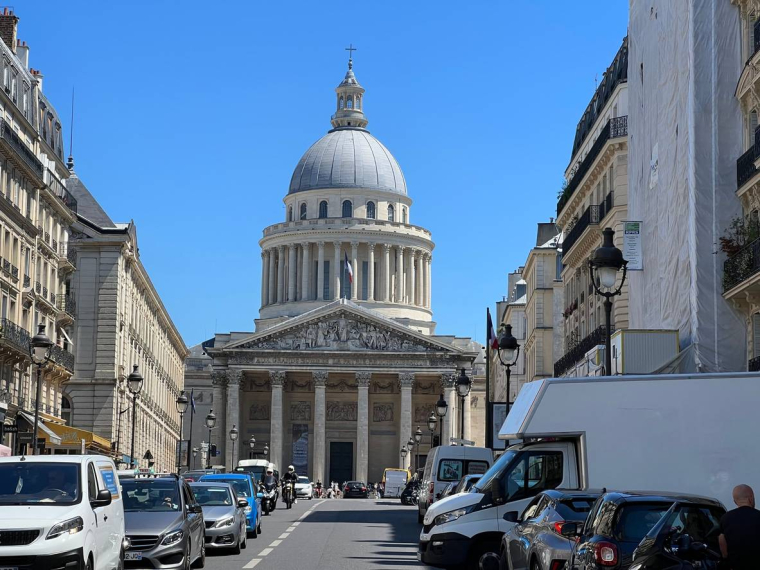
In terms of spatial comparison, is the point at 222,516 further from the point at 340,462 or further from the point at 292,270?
the point at 292,270

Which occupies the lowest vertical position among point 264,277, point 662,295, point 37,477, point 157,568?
point 157,568

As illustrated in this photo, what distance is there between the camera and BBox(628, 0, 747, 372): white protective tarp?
Answer: 31922mm

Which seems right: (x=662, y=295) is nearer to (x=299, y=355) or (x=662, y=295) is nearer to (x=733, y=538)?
(x=733, y=538)

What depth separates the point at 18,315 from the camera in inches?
1928

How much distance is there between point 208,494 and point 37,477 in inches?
450

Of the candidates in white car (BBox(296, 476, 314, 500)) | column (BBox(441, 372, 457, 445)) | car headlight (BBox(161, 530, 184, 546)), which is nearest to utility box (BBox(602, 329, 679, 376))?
car headlight (BBox(161, 530, 184, 546))

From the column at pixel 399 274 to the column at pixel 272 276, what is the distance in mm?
11814

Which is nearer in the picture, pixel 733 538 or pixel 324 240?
pixel 733 538

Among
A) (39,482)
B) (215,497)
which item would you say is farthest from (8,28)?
(39,482)

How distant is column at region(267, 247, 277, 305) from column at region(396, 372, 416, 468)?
22.8 metres

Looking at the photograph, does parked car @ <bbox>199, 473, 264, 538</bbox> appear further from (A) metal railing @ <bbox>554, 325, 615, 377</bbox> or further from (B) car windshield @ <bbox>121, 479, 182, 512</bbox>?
(A) metal railing @ <bbox>554, 325, 615, 377</bbox>

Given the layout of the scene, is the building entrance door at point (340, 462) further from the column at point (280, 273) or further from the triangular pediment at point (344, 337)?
the column at point (280, 273)

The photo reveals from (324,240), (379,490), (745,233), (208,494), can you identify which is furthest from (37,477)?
(324,240)

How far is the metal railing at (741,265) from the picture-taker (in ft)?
95.2
